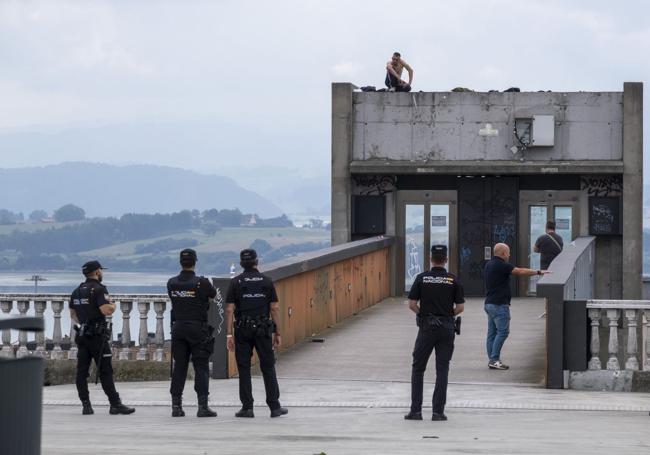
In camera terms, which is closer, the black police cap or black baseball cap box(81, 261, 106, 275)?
the black police cap

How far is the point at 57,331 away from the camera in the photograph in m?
19.2

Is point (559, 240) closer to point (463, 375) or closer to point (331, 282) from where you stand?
point (331, 282)

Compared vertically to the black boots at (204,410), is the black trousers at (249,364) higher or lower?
higher

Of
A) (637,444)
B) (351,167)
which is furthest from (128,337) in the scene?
(351,167)

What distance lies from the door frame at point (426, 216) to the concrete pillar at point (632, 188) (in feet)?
11.7

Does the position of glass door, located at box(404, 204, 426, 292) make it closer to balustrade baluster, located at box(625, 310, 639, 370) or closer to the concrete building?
the concrete building

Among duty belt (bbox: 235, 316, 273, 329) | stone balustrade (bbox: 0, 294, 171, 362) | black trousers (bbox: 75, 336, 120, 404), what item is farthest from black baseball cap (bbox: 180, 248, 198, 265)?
stone balustrade (bbox: 0, 294, 171, 362)

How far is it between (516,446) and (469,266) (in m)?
20.0

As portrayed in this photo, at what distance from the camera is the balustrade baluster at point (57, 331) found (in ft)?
62.8

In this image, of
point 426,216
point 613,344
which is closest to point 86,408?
point 613,344

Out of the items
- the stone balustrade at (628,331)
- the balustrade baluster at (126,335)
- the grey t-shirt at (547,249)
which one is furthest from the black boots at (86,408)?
the grey t-shirt at (547,249)

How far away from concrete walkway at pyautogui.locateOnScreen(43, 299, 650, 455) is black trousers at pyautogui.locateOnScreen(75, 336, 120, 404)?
0.24 metres

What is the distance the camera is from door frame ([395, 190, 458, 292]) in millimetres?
32250

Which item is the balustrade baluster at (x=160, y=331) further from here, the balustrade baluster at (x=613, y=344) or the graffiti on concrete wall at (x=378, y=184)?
the graffiti on concrete wall at (x=378, y=184)
